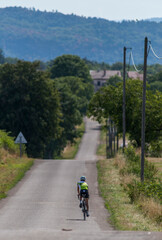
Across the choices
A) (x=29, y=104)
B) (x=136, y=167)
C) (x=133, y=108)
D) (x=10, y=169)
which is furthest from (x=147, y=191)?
(x=29, y=104)

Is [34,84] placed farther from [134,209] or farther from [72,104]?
[134,209]

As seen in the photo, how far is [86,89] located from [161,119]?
87.9 metres

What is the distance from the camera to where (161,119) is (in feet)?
166

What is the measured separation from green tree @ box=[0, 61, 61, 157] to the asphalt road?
2170 cm

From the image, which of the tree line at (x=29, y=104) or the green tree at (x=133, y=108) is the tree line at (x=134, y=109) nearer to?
the green tree at (x=133, y=108)

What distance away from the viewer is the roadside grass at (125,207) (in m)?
17.0

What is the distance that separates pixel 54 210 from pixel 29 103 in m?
40.5

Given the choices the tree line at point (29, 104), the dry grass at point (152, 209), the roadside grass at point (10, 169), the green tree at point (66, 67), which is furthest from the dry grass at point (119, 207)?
the green tree at point (66, 67)

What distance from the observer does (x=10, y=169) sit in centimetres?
3469

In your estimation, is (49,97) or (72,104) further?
(72,104)

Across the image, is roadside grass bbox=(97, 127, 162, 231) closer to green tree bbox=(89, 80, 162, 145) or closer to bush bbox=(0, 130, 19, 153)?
bush bbox=(0, 130, 19, 153)

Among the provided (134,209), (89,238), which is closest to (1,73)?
(134,209)

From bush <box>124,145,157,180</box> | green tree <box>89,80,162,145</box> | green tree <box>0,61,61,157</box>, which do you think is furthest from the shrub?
bush <box>124,145,157,180</box>

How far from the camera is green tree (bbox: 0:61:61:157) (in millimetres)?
59938
